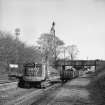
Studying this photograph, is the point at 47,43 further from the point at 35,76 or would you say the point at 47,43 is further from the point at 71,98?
the point at 71,98

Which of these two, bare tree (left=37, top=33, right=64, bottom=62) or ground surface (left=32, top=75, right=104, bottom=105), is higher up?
bare tree (left=37, top=33, right=64, bottom=62)

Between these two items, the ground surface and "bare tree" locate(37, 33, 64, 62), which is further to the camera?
"bare tree" locate(37, 33, 64, 62)

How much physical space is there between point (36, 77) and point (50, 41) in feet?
188

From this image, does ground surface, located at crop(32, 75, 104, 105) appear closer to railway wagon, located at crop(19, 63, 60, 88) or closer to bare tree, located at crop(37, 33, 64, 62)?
Result: railway wagon, located at crop(19, 63, 60, 88)

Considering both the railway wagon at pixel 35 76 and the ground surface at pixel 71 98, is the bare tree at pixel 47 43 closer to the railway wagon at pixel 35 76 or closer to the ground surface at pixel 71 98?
the railway wagon at pixel 35 76

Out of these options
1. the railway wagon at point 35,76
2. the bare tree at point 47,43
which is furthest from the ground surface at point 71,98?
the bare tree at point 47,43

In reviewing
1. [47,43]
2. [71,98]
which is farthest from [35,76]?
[47,43]

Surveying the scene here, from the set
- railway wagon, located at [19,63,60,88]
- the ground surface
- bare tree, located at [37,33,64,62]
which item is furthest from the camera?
bare tree, located at [37,33,64,62]

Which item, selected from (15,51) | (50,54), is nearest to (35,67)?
(15,51)

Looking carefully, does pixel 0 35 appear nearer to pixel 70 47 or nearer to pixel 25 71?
pixel 25 71

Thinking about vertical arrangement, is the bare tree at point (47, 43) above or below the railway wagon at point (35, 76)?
above

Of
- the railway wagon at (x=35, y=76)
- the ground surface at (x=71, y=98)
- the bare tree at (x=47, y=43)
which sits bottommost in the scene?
the ground surface at (x=71, y=98)

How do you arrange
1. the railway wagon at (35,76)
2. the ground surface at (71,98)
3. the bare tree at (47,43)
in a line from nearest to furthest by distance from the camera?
the ground surface at (71,98) < the railway wagon at (35,76) < the bare tree at (47,43)

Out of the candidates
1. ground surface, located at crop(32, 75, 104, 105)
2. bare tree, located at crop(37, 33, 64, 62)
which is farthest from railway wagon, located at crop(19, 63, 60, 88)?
bare tree, located at crop(37, 33, 64, 62)
